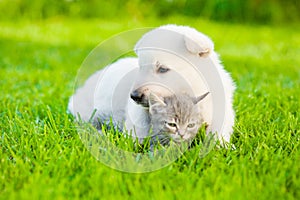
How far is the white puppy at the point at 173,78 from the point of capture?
2551 mm

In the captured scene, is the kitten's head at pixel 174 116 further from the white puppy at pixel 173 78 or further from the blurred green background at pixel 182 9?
the blurred green background at pixel 182 9

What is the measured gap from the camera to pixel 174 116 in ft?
8.02

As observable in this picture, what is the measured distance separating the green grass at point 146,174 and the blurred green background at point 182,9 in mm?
4461

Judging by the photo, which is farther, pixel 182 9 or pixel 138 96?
pixel 182 9

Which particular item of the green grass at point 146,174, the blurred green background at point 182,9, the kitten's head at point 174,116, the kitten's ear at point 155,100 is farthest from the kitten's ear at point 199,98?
the blurred green background at point 182,9

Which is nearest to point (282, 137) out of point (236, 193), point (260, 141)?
point (260, 141)

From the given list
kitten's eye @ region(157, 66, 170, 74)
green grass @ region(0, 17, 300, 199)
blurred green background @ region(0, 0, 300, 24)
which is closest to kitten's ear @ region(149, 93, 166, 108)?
kitten's eye @ region(157, 66, 170, 74)

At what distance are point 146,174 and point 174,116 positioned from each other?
374 mm

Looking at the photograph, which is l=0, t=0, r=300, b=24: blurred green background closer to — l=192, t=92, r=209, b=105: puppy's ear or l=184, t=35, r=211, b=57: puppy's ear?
l=184, t=35, r=211, b=57: puppy's ear

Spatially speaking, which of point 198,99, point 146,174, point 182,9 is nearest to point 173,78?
point 198,99

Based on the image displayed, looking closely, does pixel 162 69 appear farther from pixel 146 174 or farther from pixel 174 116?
pixel 146 174

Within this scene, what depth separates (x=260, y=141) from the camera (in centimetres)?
271

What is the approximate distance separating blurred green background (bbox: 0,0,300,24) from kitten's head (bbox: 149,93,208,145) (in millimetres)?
7433

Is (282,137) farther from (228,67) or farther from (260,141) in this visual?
(228,67)
